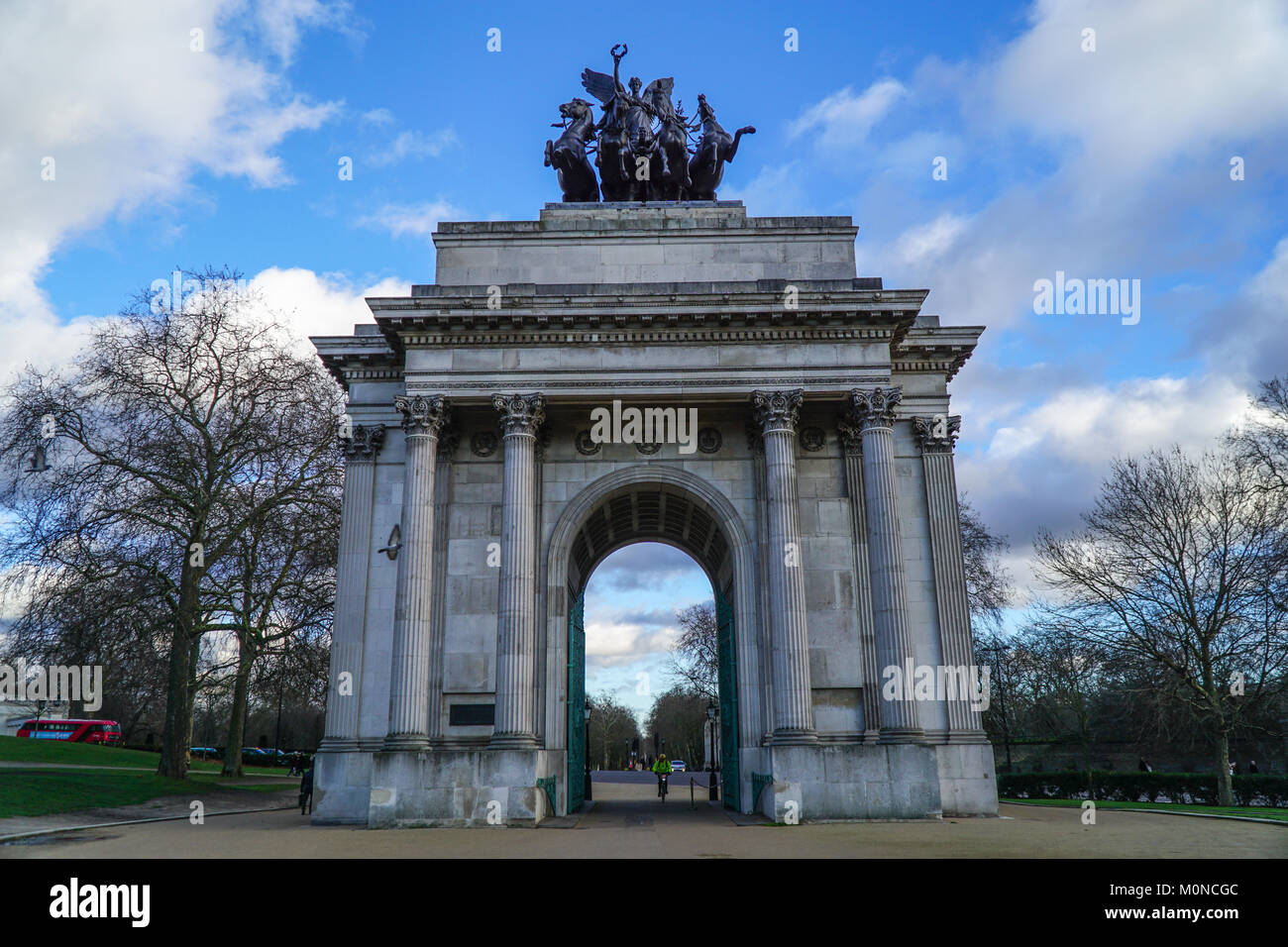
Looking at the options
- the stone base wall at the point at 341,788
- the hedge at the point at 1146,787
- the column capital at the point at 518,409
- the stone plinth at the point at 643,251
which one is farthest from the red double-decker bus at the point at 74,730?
the hedge at the point at 1146,787

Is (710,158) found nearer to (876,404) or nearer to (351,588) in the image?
(876,404)

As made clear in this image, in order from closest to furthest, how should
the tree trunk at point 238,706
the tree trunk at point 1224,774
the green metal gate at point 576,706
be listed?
the green metal gate at point 576,706
the tree trunk at point 1224,774
the tree trunk at point 238,706

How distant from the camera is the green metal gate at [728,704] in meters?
26.9

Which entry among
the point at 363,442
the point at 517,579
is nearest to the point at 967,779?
the point at 517,579

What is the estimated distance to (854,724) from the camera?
2489cm

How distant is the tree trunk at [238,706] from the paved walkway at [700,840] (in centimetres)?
1008

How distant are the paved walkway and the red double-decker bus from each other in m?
53.2

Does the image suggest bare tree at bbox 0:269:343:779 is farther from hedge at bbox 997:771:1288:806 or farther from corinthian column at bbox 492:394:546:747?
hedge at bbox 997:771:1288:806

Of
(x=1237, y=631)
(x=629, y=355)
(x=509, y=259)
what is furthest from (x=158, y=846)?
(x=1237, y=631)

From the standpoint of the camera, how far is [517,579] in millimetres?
24562

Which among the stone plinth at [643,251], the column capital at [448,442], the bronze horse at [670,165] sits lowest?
the column capital at [448,442]

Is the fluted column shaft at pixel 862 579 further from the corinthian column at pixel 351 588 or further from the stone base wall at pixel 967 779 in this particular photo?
the corinthian column at pixel 351 588

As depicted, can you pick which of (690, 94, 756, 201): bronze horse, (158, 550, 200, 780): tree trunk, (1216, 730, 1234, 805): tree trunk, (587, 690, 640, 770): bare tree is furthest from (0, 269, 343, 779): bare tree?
(587, 690, 640, 770): bare tree

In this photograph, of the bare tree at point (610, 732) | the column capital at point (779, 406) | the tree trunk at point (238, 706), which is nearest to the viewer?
the column capital at point (779, 406)
